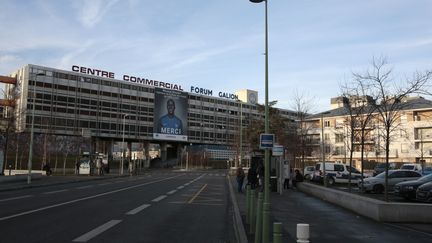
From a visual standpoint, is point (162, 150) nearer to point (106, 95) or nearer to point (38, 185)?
point (106, 95)

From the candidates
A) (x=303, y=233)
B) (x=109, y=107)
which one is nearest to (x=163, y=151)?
(x=109, y=107)

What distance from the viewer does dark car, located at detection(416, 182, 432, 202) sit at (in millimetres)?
19172

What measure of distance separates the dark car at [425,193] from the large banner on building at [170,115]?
82494mm

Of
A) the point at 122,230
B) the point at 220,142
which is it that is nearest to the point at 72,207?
the point at 122,230

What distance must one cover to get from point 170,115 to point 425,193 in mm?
86263

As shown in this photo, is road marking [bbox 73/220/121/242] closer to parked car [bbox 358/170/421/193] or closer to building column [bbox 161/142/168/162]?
parked car [bbox 358/170/421/193]

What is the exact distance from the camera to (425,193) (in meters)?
19.4

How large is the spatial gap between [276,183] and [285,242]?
64.1 feet

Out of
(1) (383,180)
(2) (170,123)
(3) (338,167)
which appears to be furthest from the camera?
(2) (170,123)

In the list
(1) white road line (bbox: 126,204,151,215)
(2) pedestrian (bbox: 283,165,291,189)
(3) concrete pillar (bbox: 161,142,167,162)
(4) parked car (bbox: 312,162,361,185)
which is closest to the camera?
(1) white road line (bbox: 126,204,151,215)

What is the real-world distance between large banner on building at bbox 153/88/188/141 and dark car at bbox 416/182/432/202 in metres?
82.5

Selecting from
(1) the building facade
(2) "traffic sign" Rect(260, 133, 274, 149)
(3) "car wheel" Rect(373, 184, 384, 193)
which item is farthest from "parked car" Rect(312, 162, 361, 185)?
(1) the building facade

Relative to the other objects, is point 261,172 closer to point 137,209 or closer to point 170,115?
point 137,209

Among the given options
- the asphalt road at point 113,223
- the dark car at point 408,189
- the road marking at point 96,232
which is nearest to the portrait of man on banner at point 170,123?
the dark car at point 408,189
